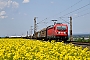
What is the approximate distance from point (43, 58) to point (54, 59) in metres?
0.35

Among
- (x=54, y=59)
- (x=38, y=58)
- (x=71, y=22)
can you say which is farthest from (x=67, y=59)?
(x=71, y=22)

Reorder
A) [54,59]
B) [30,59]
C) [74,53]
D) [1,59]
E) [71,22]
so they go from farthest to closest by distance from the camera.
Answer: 1. [71,22]
2. [74,53]
3. [1,59]
4. [30,59]
5. [54,59]

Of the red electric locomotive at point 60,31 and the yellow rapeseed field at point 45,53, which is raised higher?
the red electric locomotive at point 60,31

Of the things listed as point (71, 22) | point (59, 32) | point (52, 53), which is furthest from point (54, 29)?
point (52, 53)

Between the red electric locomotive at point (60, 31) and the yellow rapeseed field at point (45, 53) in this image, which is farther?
the red electric locomotive at point (60, 31)

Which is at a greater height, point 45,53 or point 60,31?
point 60,31

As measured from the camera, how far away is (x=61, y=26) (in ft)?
134

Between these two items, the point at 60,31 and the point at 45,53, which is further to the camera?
the point at 60,31

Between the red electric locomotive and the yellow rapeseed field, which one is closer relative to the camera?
the yellow rapeseed field

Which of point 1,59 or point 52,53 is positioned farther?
point 52,53

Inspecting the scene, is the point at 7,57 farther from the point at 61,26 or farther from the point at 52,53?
the point at 61,26

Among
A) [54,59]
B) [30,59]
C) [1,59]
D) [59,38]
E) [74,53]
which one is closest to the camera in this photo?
[54,59]

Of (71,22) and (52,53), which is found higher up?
(71,22)

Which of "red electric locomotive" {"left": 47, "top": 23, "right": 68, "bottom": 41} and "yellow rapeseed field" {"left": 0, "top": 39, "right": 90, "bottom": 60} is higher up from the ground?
"red electric locomotive" {"left": 47, "top": 23, "right": 68, "bottom": 41}
